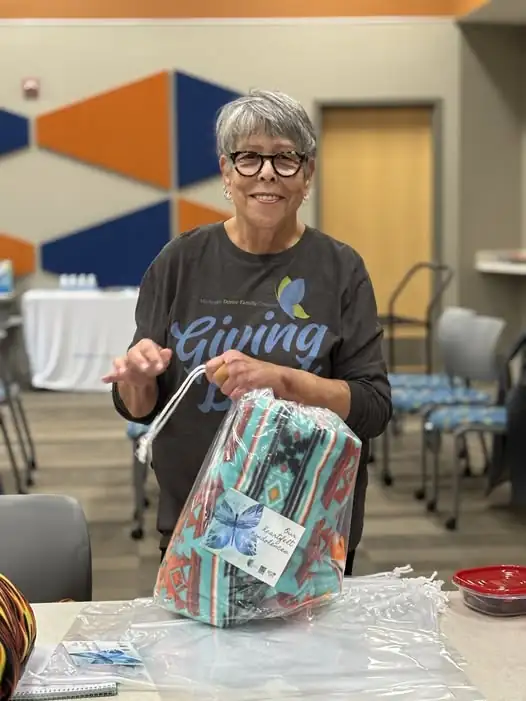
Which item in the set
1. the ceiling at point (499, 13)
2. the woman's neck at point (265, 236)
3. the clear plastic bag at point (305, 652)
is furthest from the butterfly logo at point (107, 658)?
the ceiling at point (499, 13)

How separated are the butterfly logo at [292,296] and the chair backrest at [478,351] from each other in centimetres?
295

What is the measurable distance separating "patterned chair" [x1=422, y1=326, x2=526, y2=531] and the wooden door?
3.47 meters

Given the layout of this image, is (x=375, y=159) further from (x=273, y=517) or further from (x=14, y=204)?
(x=273, y=517)

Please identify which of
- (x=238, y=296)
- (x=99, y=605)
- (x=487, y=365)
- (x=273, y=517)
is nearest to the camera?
(x=273, y=517)

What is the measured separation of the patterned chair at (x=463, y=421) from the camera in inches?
150

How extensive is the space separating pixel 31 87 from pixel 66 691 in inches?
276

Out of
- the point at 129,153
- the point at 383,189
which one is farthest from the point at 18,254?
the point at 383,189

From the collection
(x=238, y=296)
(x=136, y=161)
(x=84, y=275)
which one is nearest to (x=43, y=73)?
(x=136, y=161)

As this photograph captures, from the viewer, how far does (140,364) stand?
126 centimetres

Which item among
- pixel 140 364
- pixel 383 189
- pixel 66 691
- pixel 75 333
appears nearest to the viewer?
pixel 66 691

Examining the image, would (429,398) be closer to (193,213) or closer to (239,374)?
(239,374)

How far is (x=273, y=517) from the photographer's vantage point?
113 centimetres

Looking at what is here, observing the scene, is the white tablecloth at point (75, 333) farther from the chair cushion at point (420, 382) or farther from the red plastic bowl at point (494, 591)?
the red plastic bowl at point (494, 591)

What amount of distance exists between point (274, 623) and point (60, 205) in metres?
6.69
